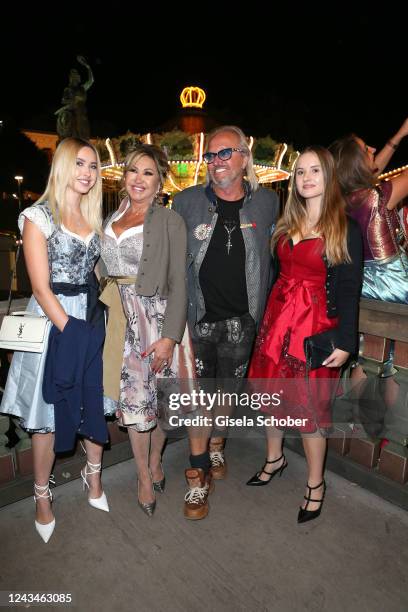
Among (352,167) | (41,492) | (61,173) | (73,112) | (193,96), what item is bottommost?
(41,492)

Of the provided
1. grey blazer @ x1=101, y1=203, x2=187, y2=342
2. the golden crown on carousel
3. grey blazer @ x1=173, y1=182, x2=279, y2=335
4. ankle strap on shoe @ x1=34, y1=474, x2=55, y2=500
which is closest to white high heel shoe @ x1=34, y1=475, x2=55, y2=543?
ankle strap on shoe @ x1=34, y1=474, x2=55, y2=500

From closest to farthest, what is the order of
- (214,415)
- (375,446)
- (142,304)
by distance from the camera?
(142,304) < (375,446) < (214,415)

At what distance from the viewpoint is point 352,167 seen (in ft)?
8.49

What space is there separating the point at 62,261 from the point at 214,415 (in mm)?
1617

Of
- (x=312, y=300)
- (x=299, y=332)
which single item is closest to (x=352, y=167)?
(x=312, y=300)

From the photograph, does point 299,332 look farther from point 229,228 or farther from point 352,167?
point 352,167

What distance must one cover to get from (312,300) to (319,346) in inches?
11.0

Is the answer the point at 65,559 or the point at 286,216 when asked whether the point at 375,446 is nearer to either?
the point at 286,216

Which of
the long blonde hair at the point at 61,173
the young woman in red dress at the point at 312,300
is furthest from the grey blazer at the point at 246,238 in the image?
the long blonde hair at the point at 61,173

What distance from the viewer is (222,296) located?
2750 mm

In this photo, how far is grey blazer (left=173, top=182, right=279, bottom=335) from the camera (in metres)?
Answer: 2.73

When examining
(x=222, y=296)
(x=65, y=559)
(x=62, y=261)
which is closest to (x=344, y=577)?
(x=65, y=559)

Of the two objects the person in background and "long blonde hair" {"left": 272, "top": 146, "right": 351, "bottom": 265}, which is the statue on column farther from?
"long blonde hair" {"left": 272, "top": 146, "right": 351, "bottom": 265}

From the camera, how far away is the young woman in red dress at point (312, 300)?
2.34 meters
